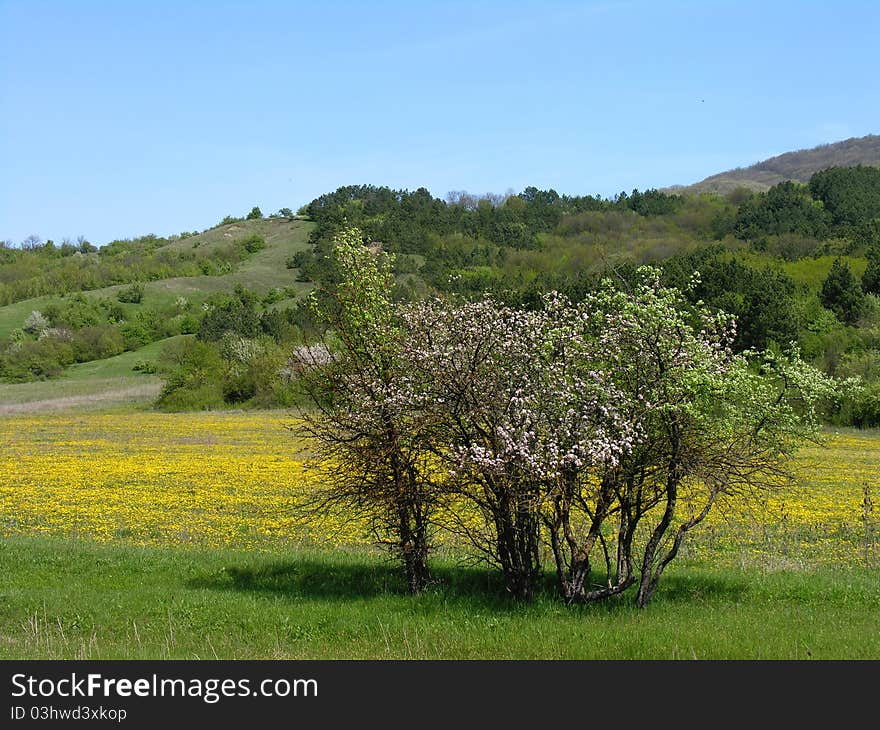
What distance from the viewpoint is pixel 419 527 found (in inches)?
550

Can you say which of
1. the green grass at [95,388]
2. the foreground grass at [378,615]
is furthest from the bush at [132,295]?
the foreground grass at [378,615]

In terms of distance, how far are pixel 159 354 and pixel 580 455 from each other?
124m

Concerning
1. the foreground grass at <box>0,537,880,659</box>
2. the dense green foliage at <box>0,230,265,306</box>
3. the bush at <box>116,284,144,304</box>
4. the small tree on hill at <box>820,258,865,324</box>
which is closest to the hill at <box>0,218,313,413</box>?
the bush at <box>116,284,144,304</box>

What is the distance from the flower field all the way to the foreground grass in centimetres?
189

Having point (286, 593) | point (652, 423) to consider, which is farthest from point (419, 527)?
point (652, 423)

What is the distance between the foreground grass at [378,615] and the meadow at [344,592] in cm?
4

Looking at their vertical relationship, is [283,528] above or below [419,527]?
below

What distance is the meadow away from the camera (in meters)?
11.3

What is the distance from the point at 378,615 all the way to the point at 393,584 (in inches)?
82.6

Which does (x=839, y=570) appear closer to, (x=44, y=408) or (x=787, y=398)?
(x=787, y=398)

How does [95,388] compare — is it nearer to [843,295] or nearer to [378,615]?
[843,295]

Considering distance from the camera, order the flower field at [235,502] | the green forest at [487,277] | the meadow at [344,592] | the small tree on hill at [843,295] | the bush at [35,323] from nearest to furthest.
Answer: the meadow at [344,592], the flower field at [235,502], the green forest at [487,277], the small tree on hill at [843,295], the bush at [35,323]

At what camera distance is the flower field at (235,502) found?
1953cm

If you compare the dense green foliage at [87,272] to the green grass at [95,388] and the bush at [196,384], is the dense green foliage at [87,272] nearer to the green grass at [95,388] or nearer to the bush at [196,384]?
the green grass at [95,388]
